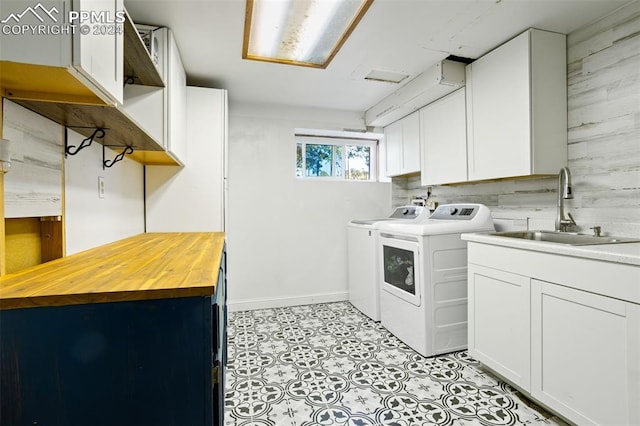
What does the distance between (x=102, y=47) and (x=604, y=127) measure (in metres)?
2.45

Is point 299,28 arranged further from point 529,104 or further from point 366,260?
point 366,260

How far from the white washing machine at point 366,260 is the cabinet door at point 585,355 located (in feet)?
4.61

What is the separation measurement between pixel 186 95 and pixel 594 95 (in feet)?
9.08

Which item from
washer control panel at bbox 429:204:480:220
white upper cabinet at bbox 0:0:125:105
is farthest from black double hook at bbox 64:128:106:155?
washer control panel at bbox 429:204:480:220

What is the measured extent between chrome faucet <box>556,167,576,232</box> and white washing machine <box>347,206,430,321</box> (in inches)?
43.1

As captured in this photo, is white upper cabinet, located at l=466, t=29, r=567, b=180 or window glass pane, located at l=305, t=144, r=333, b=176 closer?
white upper cabinet, located at l=466, t=29, r=567, b=180

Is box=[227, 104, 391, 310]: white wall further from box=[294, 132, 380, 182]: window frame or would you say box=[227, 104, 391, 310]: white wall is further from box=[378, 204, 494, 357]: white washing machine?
box=[378, 204, 494, 357]: white washing machine

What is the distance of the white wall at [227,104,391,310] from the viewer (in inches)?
127

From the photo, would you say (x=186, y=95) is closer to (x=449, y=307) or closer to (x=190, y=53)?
(x=190, y=53)

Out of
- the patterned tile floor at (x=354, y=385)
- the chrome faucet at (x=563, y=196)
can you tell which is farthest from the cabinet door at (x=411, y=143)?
the patterned tile floor at (x=354, y=385)

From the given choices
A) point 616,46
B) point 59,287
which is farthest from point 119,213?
point 616,46

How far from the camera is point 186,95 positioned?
2.44 metres

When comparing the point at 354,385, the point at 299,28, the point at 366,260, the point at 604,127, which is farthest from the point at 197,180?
the point at 604,127

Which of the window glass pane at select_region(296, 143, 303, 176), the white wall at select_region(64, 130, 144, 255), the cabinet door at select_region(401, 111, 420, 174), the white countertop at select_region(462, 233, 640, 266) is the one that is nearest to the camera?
the white countertop at select_region(462, 233, 640, 266)
